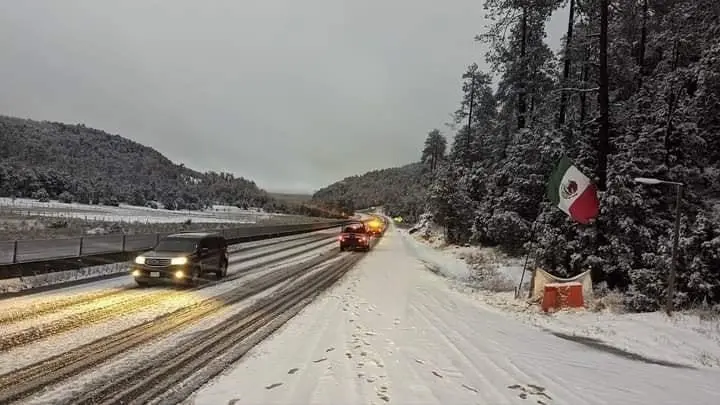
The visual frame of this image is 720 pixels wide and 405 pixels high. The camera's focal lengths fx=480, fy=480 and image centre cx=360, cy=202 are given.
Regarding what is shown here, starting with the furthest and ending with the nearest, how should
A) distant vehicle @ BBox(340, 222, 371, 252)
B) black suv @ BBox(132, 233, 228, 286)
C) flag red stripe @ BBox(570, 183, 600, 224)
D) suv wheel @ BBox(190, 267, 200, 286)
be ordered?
1. distant vehicle @ BBox(340, 222, 371, 252)
2. suv wheel @ BBox(190, 267, 200, 286)
3. black suv @ BBox(132, 233, 228, 286)
4. flag red stripe @ BBox(570, 183, 600, 224)

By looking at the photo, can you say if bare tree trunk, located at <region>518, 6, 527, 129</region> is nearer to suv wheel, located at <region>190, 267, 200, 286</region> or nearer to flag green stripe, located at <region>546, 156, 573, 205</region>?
flag green stripe, located at <region>546, 156, 573, 205</region>

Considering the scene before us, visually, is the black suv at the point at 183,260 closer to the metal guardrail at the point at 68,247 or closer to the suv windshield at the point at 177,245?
the suv windshield at the point at 177,245

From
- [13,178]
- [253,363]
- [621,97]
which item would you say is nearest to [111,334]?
[253,363]

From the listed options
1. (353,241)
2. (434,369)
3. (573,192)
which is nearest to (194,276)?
(434,369)

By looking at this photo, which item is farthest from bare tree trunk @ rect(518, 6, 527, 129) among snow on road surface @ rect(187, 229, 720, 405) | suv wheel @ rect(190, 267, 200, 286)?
suv wheel @ rect(190, 267, 200, 286)

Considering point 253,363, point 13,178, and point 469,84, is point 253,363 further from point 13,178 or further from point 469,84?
point 13,178

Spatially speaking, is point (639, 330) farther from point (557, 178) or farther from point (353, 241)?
point (353, 241)

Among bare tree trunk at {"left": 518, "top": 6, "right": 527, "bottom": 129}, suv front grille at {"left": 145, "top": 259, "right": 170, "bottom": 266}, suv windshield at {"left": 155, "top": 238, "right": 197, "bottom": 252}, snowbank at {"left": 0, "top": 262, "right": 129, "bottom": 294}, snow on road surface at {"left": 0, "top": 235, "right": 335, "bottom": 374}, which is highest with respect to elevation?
bare tree trunk at {"left": 518, "top": 6, "right": 527, "bottom": 129}

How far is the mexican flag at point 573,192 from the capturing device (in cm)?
1531

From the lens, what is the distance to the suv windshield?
55.4ft

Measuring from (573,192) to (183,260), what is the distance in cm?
1294

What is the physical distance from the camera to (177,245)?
17.2 meters

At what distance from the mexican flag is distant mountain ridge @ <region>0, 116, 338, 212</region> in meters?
79.4

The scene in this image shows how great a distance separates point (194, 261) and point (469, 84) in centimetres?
3996
